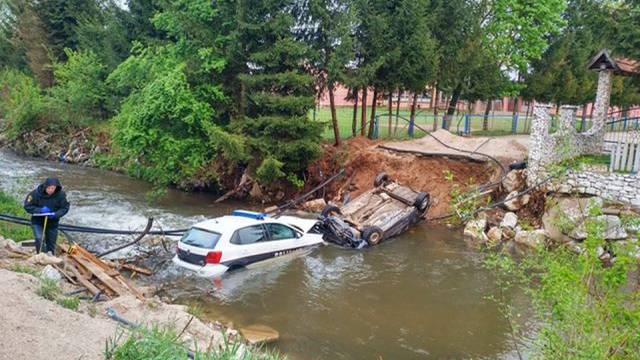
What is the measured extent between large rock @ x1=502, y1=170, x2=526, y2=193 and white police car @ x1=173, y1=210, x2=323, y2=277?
29.4 ft

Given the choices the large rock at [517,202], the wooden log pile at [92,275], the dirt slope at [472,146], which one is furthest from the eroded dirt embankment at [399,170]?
the wooden log pile at [92,275]

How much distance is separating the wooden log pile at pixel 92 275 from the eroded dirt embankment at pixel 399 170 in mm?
11984

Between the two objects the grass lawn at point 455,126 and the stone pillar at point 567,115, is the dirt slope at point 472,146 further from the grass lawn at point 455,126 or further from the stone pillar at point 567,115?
the stone pillar at point 567,115

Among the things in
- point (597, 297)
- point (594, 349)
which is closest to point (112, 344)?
point (594, 349)

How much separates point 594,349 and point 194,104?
19.4 metres

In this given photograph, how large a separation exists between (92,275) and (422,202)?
38.2 feet

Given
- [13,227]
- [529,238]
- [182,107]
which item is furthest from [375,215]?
[13,227]

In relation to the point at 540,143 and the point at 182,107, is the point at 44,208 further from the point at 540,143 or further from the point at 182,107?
the point at 540,143

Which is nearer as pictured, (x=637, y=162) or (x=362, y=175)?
(x=637, y=162)

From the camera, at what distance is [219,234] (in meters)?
13.2

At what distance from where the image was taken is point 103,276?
11.1m

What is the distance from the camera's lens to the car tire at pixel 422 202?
1897 cm

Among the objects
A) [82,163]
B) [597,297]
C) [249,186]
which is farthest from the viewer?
[82,163]

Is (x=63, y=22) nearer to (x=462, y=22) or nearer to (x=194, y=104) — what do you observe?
(x=194, y=104)
